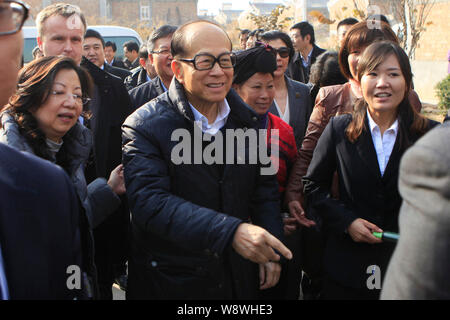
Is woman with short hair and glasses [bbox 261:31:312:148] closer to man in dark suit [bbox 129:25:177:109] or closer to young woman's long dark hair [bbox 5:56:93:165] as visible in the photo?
man in dark suit [bbox 129:25:177:109]

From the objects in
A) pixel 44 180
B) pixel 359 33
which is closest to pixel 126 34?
pixel 359 33

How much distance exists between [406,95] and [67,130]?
5.91ft

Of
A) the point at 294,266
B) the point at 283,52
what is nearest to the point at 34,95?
the point at 294,266

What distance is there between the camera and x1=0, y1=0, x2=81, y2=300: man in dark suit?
1.24 m

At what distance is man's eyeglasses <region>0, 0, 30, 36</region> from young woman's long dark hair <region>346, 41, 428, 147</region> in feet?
5.71

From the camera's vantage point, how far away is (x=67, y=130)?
2.41m

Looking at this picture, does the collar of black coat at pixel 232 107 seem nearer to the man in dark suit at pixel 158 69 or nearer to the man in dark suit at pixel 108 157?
the man in dark suit at pixel 108 157

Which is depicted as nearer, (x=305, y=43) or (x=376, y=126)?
(x=376, y=126)

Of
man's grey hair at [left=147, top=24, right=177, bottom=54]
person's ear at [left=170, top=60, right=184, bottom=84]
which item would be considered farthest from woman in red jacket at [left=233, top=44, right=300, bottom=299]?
man's grey hair at [left=147, top=24, right=177, bottom=54]

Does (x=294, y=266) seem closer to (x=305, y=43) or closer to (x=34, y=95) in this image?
(x=34, y=95)

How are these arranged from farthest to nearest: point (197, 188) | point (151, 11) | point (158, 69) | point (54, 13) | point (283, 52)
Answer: point (151, 11) < point (158, 69) < point (283, 52) < point (54, 13) < point (197, 188)

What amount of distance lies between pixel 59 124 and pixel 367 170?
1.58 metres

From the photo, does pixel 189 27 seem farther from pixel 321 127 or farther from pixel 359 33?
pixel 359 33

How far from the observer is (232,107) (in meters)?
2.44
